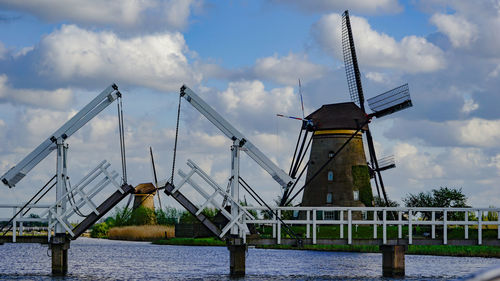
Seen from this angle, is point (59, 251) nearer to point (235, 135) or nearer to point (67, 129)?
point (67, 129)

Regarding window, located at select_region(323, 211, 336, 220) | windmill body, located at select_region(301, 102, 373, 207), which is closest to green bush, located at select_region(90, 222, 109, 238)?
window, located at select_region(323, 211, 336, 220)

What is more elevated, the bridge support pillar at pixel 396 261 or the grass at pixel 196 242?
the bridge support pillar at pixel 396 261

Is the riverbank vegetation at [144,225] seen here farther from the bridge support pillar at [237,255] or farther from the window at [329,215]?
the bridge support pillar at [237,255]

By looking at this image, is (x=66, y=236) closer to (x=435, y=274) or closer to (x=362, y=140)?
(x=435, y=274)

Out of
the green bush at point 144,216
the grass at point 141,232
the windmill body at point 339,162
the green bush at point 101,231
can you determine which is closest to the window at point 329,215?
the windmill body at point 339,162

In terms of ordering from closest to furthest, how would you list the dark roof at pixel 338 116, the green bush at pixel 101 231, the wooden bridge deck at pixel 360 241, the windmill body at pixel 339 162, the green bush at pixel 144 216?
the wooden bridge deck at pixel 360 241 → the dark roof at pixel 338 116 → the windmill body at pixel 339 162 → the green bush at pixel 144 216 → the green bush at pixel 101 231

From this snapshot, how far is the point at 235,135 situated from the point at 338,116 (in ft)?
104

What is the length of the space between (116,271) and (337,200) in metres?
27.9

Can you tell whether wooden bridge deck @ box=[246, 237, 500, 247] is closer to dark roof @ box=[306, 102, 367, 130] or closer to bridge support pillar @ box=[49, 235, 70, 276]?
bridge support pillar @ box=[49, 235, 70, 276]

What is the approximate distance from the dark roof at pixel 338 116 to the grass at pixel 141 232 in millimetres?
23100

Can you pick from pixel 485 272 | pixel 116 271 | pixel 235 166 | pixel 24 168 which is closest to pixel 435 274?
pixel 235 166

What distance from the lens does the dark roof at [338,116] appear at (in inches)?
2392

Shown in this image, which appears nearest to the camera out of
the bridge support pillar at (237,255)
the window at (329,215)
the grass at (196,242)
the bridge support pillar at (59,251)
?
the bridge support pillar at (237,255)

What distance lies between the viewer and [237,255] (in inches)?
1198
